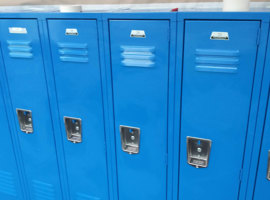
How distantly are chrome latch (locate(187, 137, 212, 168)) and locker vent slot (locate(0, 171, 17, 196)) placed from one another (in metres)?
1.93

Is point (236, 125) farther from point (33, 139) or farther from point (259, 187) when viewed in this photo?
point (33, 139)

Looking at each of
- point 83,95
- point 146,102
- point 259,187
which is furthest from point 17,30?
point 259,187

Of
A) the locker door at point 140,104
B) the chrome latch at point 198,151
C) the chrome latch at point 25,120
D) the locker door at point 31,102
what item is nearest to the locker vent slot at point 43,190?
the locker door at point 31,102

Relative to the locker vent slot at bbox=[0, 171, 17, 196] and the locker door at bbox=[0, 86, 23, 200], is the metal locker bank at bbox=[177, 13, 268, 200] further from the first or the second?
the locker vent slot at bbox=[0, 171, 17, 196]

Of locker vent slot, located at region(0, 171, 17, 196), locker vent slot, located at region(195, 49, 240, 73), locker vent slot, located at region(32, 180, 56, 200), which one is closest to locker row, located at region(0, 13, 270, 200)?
locker vent slot, located at region(195, 49, 240, 73)

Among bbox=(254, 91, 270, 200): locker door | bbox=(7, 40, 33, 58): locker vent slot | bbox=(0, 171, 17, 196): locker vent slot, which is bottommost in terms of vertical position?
bbox=(0, 171, 17, 196): locker vent slot

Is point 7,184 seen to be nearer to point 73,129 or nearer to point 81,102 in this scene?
point 73,129

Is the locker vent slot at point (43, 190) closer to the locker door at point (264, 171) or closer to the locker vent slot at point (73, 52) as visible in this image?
the locker vent slot at point (73, 52)

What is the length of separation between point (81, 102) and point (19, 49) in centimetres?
66

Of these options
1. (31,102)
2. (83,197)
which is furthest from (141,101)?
(83,197)

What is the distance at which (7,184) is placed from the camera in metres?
2.75

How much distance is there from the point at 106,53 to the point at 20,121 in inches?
44.9

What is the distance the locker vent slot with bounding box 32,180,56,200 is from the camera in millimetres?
2492

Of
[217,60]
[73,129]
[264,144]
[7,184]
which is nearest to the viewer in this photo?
[217,60]
